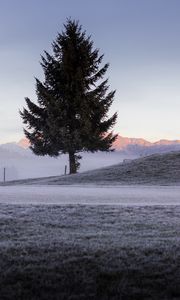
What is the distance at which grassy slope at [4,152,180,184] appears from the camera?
2592cm

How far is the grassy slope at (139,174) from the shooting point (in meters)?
25.9

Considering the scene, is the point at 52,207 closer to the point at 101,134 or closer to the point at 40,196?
the point at 40,196

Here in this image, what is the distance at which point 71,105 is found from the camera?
124 feet

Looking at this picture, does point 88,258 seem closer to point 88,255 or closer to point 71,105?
point 88,255

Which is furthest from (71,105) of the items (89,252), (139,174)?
(89,252)

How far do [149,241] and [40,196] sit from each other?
8.84 m

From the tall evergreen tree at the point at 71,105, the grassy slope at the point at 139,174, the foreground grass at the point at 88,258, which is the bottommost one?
the foreground grass at the point at 88,258

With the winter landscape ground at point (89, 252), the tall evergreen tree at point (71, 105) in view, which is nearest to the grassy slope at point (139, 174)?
the tall evergreen tree at point (71, 105)

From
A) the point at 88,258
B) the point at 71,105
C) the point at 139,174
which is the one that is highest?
the point at 71,105

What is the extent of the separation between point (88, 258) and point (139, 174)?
21.0 m

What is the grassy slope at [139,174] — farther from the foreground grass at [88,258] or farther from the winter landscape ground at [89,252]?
the foreground grass at [88,258]

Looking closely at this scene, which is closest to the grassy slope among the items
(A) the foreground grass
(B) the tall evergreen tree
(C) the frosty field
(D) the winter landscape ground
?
(B) the tall evergreen tree

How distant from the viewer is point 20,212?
36.9ft

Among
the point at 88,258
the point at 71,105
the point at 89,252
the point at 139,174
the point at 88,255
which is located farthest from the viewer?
the point at 71,105
